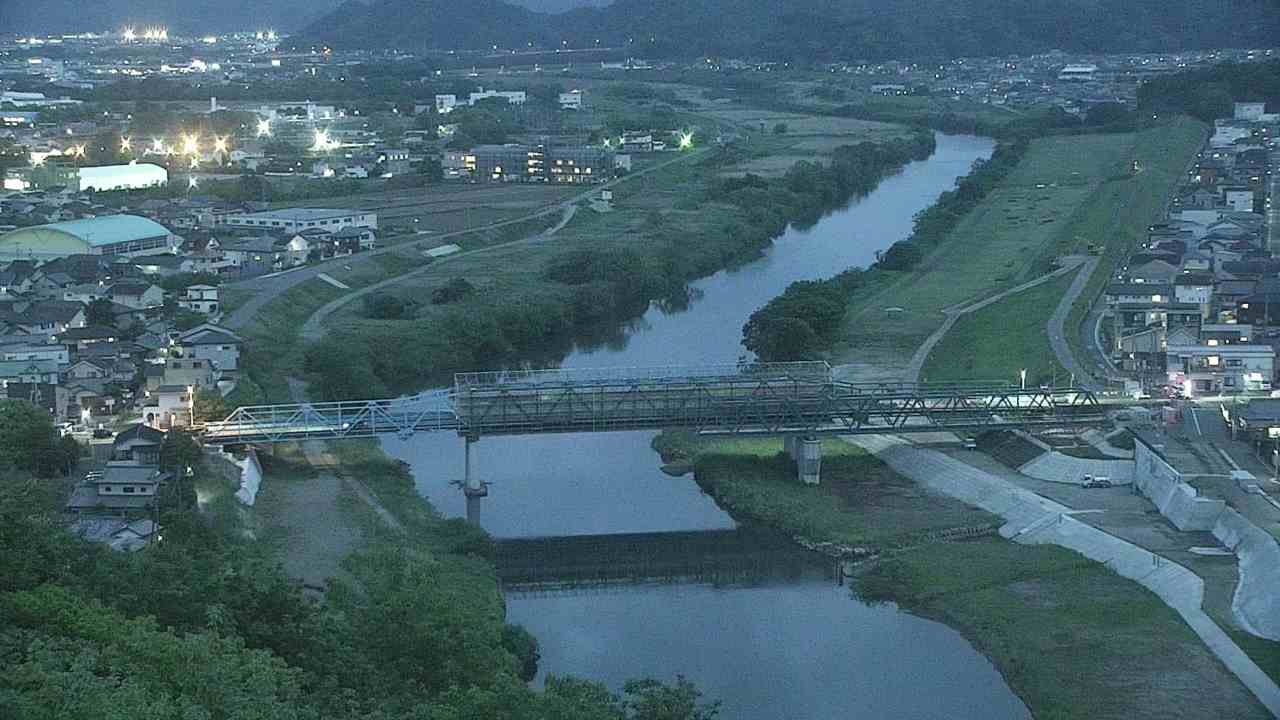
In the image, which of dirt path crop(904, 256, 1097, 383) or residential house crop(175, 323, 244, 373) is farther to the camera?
dirt path crop(904, 256, 1097, 383)

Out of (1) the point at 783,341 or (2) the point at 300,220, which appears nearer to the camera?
(1) the point at 783,341

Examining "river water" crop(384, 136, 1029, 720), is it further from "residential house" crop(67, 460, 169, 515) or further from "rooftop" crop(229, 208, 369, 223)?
"rooftop" crop(229, 208, 369, 223)

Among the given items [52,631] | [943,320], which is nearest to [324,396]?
[943,320]

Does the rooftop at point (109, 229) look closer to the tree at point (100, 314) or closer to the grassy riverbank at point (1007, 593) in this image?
the tree at point (100, 314)

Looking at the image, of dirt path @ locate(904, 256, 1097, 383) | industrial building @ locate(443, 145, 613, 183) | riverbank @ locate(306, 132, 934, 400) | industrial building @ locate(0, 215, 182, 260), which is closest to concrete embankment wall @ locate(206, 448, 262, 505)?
riverbank @ locate(306, 132, 934, 400)

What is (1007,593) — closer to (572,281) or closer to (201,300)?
(201,300)

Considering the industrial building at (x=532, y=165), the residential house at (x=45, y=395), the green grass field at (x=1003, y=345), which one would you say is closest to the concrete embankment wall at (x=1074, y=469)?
the green grass field at (x=1003, y=345)

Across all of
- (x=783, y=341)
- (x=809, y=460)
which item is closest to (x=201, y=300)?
(x=783, y=341)
